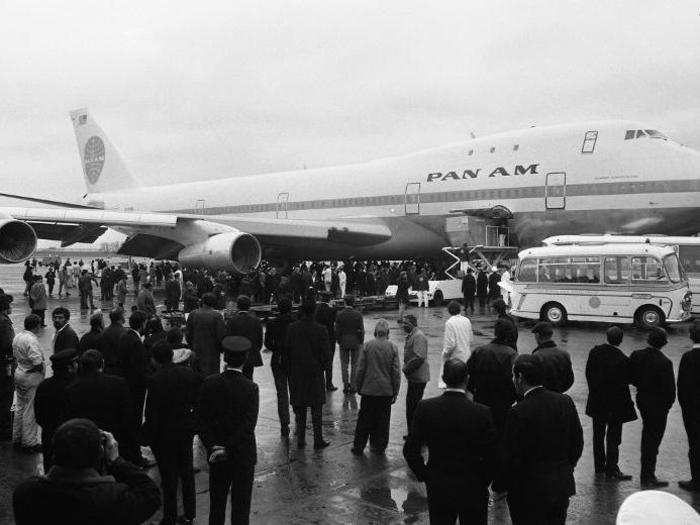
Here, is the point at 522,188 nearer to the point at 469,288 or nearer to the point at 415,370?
the point at 469,288

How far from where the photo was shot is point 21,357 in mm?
6430

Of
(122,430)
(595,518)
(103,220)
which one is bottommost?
(595,518)

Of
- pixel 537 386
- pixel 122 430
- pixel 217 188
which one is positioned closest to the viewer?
pixel 537 386

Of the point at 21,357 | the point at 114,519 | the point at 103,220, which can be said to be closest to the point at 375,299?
the point at 103,220

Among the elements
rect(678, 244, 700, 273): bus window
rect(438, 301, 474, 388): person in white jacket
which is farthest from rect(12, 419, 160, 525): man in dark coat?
rect(678, 244, 700, 273): bus window

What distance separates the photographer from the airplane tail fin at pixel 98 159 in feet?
107

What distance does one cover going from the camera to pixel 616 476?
5566mm

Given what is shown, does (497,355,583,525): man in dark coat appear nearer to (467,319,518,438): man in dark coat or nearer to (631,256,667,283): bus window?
(467,319,518,438): man in dark coat

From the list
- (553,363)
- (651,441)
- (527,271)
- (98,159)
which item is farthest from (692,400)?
(98,159)

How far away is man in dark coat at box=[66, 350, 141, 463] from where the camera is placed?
4.55 meters

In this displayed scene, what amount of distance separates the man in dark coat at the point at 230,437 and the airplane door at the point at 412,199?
1801cm

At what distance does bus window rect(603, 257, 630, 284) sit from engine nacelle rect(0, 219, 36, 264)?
529 inches

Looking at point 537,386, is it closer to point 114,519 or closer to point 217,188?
point 114,519

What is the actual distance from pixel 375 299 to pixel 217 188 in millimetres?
12293
